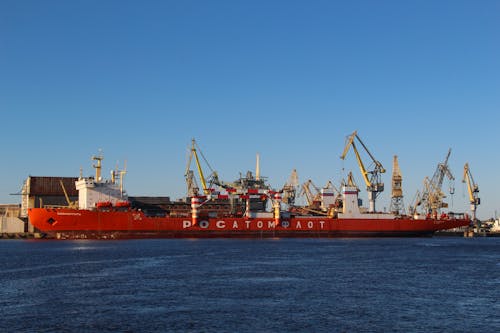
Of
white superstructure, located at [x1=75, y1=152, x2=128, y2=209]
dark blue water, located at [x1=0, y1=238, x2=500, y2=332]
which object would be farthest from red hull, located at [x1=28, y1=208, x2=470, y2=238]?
dark blue water, located at [x1=0, y1=238, x2=500, y2=332]

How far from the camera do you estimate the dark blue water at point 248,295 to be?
24156 mm

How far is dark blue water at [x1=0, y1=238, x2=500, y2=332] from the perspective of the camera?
24156mm

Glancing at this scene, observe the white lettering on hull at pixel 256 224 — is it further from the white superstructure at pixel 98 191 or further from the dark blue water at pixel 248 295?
the dark blue water at pixel 248 295

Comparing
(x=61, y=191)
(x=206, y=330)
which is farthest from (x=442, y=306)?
(x=61, y=191)

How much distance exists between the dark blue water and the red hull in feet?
97.5

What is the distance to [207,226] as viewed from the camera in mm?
86375

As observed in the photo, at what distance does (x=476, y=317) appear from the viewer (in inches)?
1009

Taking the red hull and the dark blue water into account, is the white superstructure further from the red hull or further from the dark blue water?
the dark blue water

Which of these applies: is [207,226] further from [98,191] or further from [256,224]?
[98,191]

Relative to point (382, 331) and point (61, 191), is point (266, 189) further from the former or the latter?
point (382, 331)

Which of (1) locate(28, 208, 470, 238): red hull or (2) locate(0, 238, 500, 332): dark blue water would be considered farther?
(1) locate(28, 208, 470, 238): red hull

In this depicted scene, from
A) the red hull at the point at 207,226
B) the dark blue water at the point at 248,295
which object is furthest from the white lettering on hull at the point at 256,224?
the dark blue water at the point at 248,295

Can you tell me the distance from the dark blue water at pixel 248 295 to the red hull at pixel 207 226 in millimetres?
29710

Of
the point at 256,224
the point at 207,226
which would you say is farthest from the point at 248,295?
the point at 256,224
